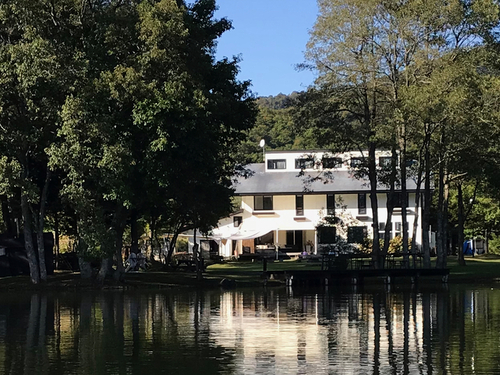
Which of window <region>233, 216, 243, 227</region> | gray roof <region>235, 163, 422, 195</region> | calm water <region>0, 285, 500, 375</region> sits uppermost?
gray roof <region>235, 163, 422, 195</region>

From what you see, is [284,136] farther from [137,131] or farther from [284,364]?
[284,364]

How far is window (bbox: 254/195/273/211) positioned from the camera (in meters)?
75.1

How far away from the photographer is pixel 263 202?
7531 centimetres

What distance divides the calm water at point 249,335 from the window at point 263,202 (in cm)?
4133

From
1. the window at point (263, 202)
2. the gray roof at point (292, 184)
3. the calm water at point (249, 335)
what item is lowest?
the calm water at point (249, 335)

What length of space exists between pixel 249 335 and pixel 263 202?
54480mm

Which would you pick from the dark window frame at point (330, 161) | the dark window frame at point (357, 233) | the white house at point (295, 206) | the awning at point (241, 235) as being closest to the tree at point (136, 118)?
the dark window frame at point (330, 161)

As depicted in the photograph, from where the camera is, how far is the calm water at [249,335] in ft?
53.2

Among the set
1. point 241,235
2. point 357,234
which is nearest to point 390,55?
point 241,235

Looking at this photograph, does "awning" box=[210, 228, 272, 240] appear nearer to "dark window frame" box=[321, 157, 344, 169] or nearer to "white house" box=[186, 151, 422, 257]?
"white house" box=[186, 151, 422, 257]

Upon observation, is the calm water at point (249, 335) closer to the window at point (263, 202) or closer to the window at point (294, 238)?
the window at point (263, 202)

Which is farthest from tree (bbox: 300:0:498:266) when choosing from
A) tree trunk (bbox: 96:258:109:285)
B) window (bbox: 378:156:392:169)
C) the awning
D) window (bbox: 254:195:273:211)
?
window (bbox: 254:195:273:211)

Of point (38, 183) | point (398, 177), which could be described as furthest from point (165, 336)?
point (398, 177)

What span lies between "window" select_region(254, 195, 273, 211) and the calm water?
136ft
